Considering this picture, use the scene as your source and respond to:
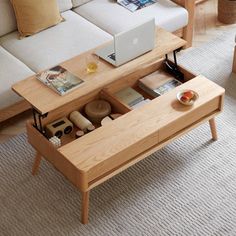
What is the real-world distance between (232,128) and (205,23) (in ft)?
3.99

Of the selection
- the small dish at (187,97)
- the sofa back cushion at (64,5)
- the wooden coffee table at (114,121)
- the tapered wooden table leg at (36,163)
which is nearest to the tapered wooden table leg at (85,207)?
the wooden coffee table at (114,121)

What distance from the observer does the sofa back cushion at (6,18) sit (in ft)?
11.5

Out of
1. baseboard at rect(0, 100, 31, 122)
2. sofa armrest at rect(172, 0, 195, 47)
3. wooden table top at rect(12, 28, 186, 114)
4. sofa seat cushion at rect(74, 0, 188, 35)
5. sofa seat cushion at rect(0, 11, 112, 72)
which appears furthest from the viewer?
sofa armrest at rect(172, 0, 195, 47)

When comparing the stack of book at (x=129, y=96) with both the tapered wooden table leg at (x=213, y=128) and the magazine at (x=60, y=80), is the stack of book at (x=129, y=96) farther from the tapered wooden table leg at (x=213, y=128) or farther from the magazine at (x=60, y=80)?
the tapered wooden table leg at (x=213, y=128)

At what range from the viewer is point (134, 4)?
3830 mm

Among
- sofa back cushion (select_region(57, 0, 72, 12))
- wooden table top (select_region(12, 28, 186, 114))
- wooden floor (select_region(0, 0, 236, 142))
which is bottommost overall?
wooden floor (select_region(0, 0, 236, 142))

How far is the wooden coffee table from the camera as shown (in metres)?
2.71

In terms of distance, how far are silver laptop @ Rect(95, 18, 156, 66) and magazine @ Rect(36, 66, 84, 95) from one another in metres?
0.23

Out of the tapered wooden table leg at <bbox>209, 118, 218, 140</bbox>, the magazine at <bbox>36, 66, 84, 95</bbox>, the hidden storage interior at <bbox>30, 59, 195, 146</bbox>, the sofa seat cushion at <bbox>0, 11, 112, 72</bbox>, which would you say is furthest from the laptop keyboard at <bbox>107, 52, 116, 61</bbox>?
the tapered wooden table leg at <bbox>209, 118, 218, 140</bbox>

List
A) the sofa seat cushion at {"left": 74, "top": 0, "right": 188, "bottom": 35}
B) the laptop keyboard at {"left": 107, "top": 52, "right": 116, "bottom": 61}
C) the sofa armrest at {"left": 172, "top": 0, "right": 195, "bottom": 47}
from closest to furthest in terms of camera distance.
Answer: the laptop keyboard at {"left": 107, "top": 52, "right": 116, "bottom": 61}
the sofa seat cushion at {"left": 74, "top": 0, "right": 188, "bottom": 35}
the sofa armrest at {"left": 172, "top": 0, "right": 195, "bottom": 47}

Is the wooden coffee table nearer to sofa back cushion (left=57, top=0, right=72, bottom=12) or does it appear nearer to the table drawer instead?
the table drawer

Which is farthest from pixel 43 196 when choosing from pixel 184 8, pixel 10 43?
pixel 184 8

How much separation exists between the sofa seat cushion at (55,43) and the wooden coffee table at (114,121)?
0.27 m

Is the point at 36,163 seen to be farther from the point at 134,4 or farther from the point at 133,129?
the point at 134,4
